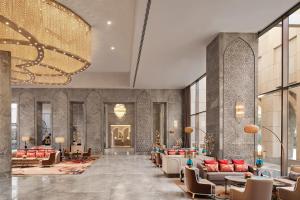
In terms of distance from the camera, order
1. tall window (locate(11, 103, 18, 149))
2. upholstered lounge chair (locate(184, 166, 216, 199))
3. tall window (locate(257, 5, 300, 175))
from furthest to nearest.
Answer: tall window (locate(11, 103, 18, 149)), tall window (locate(257, 5, 300, 175)), upholstered lounge chair (locate(184, 166, 216, 199))

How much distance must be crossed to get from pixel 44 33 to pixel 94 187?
459cm

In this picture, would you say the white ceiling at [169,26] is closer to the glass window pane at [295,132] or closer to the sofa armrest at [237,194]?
the sofa armrest at [237,194]

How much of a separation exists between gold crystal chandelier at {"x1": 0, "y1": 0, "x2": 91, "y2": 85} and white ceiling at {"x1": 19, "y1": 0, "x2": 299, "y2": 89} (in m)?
0.43

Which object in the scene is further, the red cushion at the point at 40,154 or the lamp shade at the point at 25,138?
the lamp shade at the point at 25,138

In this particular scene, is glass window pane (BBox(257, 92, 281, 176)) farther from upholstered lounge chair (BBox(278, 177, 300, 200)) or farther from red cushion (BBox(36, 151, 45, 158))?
upholstered lounge chair (BBox(278, 177, 300, 200))

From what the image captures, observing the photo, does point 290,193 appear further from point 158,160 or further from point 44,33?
point 158,160

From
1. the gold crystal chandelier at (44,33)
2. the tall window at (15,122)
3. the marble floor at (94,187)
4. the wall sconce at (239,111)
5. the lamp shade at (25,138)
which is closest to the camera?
the gold crystal chandelier at (44,33)

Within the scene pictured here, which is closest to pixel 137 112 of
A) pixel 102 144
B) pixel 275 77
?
pixel 102 144

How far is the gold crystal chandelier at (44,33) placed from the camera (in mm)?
6758

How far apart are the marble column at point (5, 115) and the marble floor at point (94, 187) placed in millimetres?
769

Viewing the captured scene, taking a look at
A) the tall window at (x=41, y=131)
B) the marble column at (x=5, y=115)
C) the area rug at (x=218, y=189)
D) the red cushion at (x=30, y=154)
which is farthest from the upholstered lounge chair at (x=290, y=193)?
the tall window at (x=41, y=131)

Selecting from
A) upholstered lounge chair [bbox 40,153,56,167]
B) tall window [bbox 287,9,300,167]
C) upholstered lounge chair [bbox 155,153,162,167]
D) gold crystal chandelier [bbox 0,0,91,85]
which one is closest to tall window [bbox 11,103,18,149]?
upholstered lounge chair [bbox 40,153,56,167]

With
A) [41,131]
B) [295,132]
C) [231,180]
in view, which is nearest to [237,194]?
[231,180]

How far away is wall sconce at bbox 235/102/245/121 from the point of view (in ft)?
30.9
